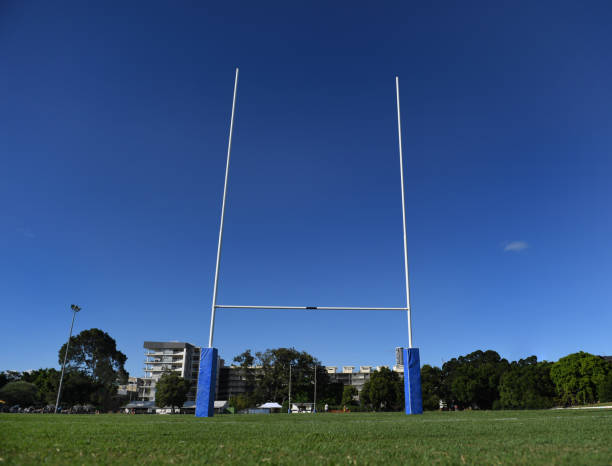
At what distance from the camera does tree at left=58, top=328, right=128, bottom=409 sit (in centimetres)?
3034

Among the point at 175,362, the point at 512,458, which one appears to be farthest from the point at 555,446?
the point at 175,362

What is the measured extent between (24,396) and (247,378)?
62.8ft

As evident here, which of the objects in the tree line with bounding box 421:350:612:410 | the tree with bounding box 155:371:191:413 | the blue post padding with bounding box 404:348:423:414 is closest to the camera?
the blue post padding with bounding box 404:348:423:414

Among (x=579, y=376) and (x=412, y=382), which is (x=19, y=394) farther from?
(x=579, y=376)

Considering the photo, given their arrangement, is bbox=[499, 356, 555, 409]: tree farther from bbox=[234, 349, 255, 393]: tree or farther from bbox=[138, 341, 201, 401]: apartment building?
bbox=[138, 341, 201, 401]: apartment building

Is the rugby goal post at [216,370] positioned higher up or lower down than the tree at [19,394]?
higher up

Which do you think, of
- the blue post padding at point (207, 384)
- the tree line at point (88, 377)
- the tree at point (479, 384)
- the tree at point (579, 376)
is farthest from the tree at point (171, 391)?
the blue post padding at point (207, 384)

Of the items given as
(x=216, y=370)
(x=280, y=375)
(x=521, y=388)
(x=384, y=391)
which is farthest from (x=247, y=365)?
(x=216, y=370)

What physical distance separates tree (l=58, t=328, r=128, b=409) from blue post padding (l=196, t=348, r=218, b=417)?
2787 centimetres

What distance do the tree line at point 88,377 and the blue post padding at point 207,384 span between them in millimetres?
27374

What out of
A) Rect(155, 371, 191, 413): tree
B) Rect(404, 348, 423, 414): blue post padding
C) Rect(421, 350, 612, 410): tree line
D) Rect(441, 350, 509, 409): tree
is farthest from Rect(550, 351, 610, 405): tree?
Rect(155, 371, 191, 413): tree

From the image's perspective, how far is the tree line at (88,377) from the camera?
95.9 ft

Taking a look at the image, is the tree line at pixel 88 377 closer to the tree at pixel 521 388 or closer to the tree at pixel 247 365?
the tree at pixel 247 365

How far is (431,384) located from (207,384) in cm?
3568
